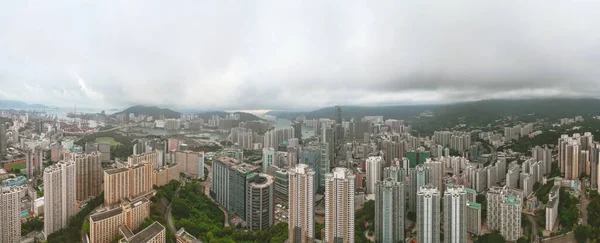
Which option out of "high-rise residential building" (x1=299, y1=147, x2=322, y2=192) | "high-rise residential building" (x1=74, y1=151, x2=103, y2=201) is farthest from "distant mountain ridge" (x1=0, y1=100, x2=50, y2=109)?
"high-rise residential building" (x1=299, y1=147, x2=322, y2=192)

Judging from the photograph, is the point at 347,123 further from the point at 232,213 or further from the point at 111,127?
the point at 111,127

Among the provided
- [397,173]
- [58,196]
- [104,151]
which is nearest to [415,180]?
[397,173]

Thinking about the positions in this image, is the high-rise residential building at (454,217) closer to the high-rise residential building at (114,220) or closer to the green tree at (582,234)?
the green tree at (582,234)

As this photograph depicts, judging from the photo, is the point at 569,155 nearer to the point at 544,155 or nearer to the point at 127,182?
the point at 544,155

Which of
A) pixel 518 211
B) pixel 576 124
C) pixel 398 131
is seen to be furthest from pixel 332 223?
pixel 576 124

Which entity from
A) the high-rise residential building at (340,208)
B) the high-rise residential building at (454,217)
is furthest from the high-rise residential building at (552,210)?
the high-rise residential building at (340,208)

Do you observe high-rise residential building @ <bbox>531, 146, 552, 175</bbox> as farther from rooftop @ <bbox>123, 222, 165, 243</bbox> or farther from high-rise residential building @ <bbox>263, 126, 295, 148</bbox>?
rooftop @ <bbox>123, 222, 165, 243</bbox>
